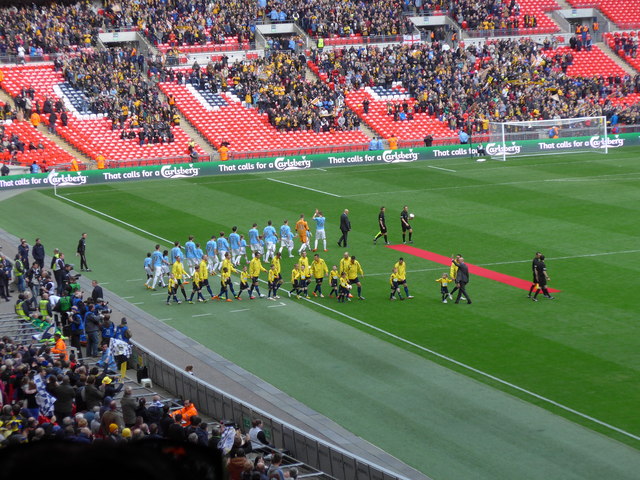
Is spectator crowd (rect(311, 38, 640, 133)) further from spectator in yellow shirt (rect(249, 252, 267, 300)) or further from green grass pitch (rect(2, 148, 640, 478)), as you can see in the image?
spectator in yellow shirt (rect(249, 252, 267, 300))

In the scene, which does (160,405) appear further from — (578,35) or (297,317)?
(578,35)

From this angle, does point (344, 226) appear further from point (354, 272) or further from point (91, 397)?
point (91, 397)

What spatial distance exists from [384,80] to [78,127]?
73.8 ft

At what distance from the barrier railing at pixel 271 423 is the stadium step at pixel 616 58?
6475 centimetres

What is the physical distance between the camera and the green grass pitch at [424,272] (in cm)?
2153

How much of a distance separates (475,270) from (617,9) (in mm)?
58780

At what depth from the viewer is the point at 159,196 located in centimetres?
5122

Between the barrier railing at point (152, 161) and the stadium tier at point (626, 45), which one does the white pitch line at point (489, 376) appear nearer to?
the barrier railing at point (152, 161)

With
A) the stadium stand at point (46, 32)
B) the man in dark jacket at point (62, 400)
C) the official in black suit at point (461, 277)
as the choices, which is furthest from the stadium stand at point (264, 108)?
the man in dark jacket at point (62, 400)

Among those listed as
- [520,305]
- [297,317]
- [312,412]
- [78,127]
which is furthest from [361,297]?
[78,127]

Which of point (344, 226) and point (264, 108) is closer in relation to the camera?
point (344, 226)

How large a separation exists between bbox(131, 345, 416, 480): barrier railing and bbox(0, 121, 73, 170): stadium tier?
123 feet

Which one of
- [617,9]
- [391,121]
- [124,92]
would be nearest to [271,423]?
[124,92]

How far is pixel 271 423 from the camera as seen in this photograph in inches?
666
